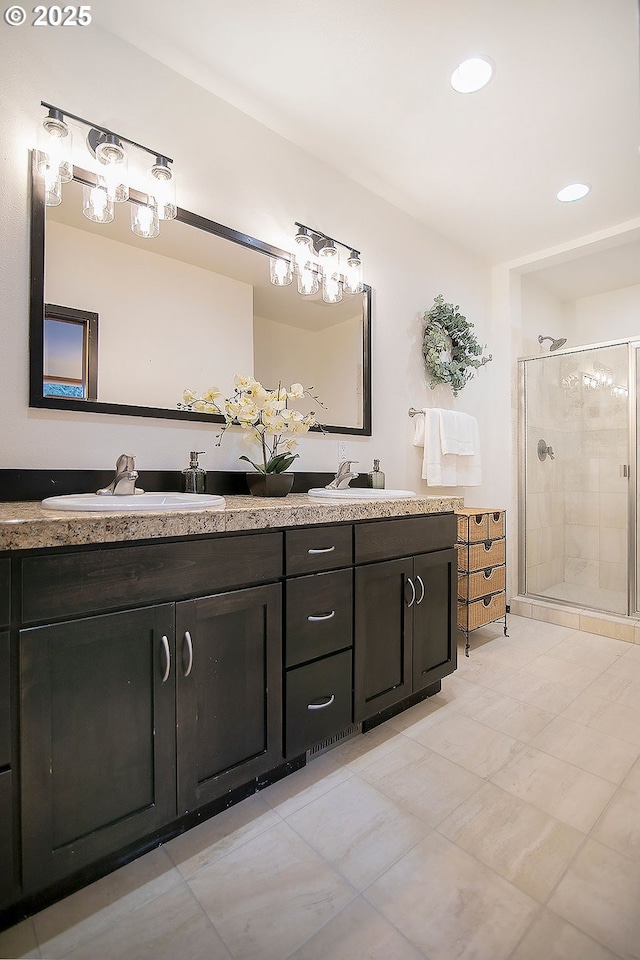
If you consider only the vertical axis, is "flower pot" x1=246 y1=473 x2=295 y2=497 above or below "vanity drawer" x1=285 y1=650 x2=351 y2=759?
above

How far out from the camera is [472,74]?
175 centimetres

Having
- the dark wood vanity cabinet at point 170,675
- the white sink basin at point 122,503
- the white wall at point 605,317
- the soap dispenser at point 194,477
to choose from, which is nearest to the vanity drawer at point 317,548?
the dark wood vanity cabinet at point 170,675

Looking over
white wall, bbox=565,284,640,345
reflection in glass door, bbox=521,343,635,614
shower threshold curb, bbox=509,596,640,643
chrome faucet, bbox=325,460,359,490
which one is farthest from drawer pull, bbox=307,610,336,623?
white wall, bbox=565,284,640,345

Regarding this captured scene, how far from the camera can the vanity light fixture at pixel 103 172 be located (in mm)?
1418

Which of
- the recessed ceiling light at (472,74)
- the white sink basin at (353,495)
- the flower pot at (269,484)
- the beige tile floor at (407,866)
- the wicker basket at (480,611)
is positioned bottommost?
the beige tile floor at (407,866)

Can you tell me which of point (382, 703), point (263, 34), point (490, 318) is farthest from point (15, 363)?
point (490, 318)

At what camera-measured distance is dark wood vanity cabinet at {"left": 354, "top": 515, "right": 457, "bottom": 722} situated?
1.60 m

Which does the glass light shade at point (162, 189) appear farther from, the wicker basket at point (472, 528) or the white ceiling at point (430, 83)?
the wicker basket at point (472, 528)

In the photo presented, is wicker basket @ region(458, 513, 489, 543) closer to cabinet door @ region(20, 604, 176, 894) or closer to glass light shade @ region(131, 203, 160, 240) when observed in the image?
cabinet door @ region(20, 604, 176, 894)

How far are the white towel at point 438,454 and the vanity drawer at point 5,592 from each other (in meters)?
2.14

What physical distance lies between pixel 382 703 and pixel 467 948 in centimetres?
74

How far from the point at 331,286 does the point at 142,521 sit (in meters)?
1.61

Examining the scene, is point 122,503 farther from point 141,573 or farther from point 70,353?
point 70,353

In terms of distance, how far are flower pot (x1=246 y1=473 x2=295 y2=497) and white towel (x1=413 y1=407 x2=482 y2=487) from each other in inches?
44.6
